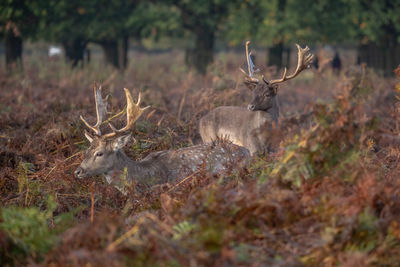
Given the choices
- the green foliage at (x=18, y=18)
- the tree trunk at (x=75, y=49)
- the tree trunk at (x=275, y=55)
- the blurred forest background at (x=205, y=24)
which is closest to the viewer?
the green foliage at (x=18, y=18)

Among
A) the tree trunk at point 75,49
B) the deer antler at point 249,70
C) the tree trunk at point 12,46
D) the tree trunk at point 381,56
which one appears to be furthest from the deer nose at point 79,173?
the tree trunk at point 381,56

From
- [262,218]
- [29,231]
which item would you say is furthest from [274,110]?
[29,231]

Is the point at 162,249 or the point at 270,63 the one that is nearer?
the point at 162,249

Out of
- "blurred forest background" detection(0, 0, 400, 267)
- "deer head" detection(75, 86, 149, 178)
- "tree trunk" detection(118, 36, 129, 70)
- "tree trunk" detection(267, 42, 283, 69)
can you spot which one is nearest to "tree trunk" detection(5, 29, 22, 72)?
"tree trunk" detection(118, 36, 129, 70)

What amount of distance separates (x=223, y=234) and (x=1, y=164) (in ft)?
15.0

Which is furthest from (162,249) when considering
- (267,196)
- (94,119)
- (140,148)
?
(94,119)

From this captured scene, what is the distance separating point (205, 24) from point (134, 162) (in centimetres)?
1609

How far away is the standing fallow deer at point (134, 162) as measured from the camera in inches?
230

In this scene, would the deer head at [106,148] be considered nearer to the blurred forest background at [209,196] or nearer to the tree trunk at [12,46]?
the blurred forest background at [209,196]

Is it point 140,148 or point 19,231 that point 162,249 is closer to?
point 19,231

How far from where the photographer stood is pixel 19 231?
3.84m

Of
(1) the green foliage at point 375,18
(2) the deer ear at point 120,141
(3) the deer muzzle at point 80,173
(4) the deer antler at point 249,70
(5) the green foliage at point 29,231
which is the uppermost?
(1) the green foliage at point 375,18

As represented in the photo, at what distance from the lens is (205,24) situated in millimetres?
21406

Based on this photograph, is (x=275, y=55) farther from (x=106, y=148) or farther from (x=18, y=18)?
(x=106, y=148)
